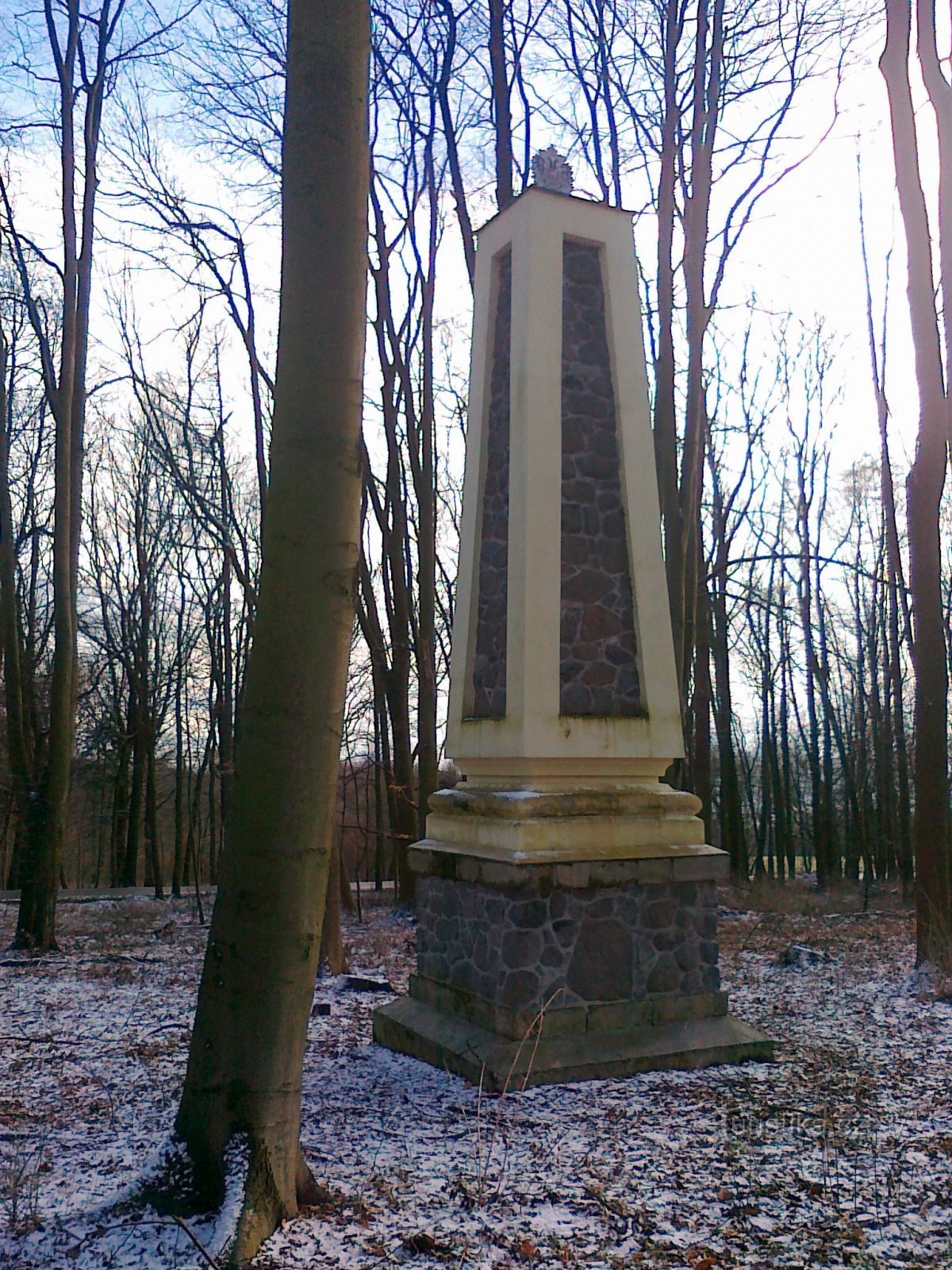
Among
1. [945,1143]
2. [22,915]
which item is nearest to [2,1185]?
[945,1143]

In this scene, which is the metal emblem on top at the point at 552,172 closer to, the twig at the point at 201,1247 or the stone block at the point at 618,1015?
the stone block at the point at 618,1015

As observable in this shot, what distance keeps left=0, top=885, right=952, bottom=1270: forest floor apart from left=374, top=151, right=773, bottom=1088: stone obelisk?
16.2 inches

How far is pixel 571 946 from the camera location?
19.7 feet

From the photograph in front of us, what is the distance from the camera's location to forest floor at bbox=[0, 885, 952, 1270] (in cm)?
331

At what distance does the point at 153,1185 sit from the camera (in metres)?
3.29

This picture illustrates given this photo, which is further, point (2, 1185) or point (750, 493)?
point (750, 493)

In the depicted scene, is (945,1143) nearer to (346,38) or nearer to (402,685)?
(346,38)

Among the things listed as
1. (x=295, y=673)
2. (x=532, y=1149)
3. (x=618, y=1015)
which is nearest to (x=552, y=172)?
(x=295, y=673)

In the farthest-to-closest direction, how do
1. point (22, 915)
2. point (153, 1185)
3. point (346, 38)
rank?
point (22, 915) < point (346, 38) < point (153, 1185)

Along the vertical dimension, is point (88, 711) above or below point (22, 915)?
above

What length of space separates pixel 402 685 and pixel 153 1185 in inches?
410

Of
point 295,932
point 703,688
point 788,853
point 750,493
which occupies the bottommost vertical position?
point 788,853

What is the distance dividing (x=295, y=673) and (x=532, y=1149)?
8.51ft

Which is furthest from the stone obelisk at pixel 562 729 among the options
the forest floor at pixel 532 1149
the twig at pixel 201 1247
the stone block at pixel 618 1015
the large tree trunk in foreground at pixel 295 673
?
the twig at pixel 201 1247
